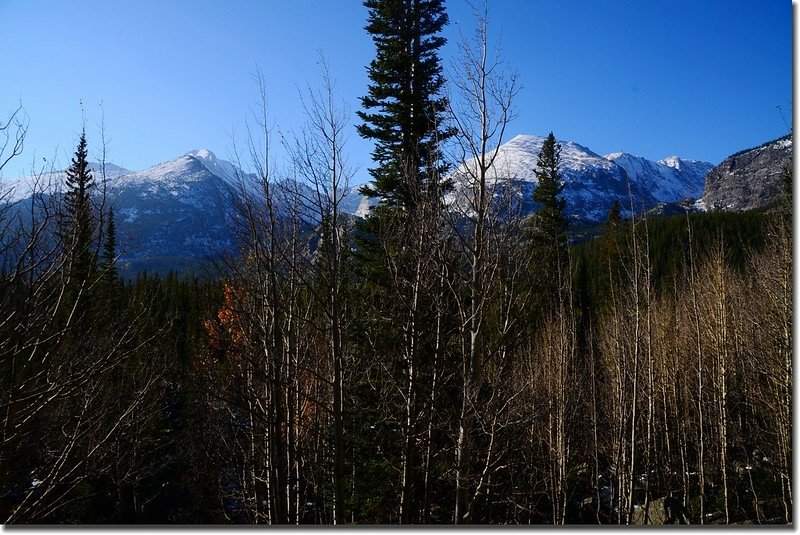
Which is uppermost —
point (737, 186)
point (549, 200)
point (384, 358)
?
point (737, 186)

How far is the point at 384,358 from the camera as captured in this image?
8758 millimetres

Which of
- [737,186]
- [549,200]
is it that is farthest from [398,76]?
[737,186]

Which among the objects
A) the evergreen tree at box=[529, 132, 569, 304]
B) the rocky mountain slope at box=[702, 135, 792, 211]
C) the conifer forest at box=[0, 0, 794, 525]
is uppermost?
the rocky mountain slope at box=[702, 135, 792, 211]

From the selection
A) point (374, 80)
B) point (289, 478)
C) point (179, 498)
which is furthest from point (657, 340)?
point (179, 498)

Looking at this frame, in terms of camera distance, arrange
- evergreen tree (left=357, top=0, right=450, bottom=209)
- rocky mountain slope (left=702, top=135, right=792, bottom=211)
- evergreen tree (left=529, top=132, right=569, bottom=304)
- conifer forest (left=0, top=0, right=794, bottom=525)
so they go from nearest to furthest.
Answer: conifer forest (left=0, top=0, right=794, bottom=525) < evergreen tree (left=357, top=0, right=450, bottom=209) < evergreen tree (left=529, top=132, right=569, bottom=304) < rocky mountain slope (left=702, top=135, right=792, bottom=211)

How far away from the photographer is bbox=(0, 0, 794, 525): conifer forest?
5.34 m

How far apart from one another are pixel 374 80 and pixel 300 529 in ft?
33.0

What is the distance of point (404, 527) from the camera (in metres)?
3.77

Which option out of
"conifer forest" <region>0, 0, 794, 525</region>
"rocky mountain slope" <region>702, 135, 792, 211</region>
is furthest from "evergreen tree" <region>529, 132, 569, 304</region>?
"rocky mountain slope" <region>702, 135, 792, 211</region>

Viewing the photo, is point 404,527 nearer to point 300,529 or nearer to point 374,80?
point 300,529

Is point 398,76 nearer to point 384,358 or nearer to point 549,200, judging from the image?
point 384,358

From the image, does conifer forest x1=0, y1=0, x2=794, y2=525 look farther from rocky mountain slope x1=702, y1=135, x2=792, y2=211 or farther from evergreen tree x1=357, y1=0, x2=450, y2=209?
rocky mountain slope x1=702, y1=135, x2=792, y2=211

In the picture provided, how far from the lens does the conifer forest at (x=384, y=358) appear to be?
5.34 m

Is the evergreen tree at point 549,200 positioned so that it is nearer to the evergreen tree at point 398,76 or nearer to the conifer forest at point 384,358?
the conifer forest at point 384,358
